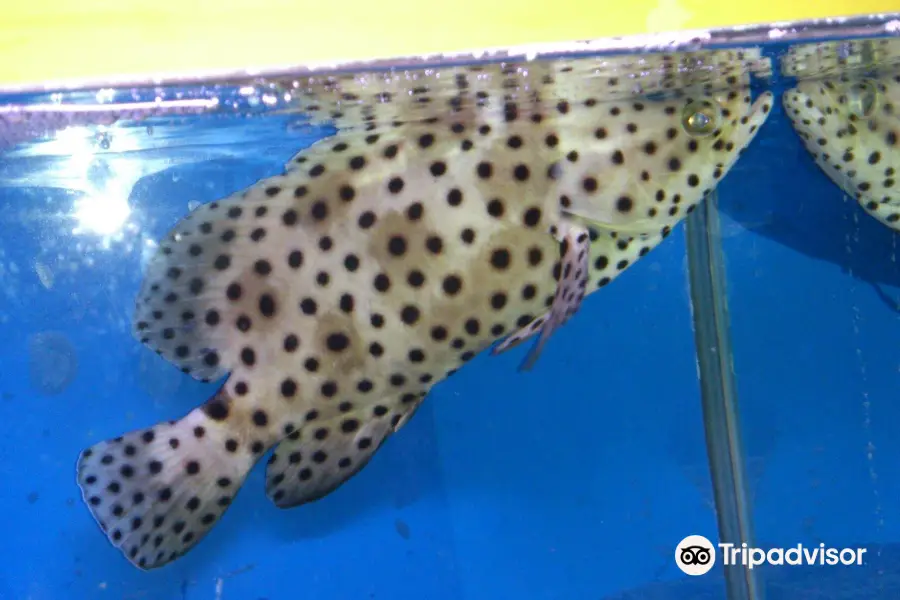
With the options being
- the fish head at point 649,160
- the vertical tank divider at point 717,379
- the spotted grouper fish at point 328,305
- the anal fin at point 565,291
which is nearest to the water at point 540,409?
the vertical tank divider at point 717,379

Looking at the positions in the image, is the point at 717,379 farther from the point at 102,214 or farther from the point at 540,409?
the point at 102,214

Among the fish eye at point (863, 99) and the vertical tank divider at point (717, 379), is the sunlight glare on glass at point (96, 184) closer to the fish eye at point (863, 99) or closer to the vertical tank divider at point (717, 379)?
the vertical tank divider at point (717, 379)

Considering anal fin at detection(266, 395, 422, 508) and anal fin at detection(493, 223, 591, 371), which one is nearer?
anal fin at detection(493, 223, 591, 371)

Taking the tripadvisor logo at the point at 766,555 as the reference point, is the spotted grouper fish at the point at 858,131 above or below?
above

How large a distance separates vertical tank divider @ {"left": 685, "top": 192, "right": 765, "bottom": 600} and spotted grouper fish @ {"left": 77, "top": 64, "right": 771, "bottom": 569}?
3.35ft

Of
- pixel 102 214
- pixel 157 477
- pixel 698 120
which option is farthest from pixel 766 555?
pixel 102 214

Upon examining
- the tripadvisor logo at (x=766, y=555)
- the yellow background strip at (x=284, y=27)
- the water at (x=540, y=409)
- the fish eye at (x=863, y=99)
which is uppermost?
the yellow background strip at (x=284, y=27)

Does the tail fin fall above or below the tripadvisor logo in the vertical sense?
above

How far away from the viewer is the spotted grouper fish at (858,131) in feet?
10.4

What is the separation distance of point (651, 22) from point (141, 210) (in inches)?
97.2

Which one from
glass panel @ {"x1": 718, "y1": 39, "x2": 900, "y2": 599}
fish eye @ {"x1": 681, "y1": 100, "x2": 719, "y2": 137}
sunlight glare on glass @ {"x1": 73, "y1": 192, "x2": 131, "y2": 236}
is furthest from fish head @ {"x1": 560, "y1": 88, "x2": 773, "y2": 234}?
sunlight glare on glass @ {"x1": 73, "y1": 192, "x2": 131, "y2": 236}

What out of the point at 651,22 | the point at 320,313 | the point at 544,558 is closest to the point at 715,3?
the point at 651,22

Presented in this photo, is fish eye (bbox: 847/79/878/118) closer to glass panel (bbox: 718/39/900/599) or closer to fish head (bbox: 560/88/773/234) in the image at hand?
glass panel (bbox: 718/39/900/599)

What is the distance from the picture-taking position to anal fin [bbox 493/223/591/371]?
2.29 metres
